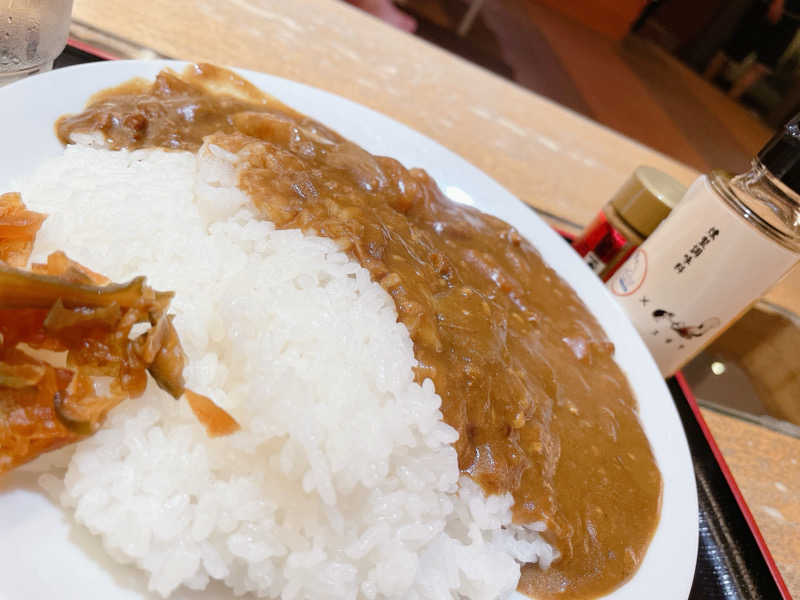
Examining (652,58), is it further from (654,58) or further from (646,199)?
(646,199)

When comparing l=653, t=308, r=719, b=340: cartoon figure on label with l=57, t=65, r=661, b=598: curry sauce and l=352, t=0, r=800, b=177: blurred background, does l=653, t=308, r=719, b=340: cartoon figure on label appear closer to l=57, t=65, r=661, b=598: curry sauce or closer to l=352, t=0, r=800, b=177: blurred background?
l=57, t=65, r=661, b=598: curry sauce

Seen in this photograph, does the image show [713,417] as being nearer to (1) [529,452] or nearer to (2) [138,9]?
(1) [529,452]

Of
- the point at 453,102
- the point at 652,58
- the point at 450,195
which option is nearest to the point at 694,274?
the point at 450,195

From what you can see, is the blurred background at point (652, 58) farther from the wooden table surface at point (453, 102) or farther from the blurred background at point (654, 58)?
the wooden table surface at point (453, 102)

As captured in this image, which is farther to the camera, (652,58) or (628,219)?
(652,58)

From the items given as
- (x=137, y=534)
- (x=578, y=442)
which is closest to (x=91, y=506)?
A: (x=137, y=534)

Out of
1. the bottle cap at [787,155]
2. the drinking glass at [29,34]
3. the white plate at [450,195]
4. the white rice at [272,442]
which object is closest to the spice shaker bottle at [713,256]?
the bottle cap at [787,155]
